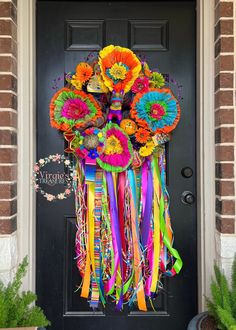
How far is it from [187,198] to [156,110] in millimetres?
559

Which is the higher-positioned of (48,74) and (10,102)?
(48,74)

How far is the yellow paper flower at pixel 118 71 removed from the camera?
81.9 inches

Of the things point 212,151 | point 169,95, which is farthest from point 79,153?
point 212,151

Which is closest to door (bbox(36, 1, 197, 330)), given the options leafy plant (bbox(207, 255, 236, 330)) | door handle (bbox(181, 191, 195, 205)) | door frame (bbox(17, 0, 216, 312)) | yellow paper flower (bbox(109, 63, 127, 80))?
door handle (bbox(181, 191, 195, 205))

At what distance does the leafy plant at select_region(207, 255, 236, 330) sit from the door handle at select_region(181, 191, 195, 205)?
1.51 ft

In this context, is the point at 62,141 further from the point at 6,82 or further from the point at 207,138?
the point at 207,138

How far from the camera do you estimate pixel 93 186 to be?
2.19 m

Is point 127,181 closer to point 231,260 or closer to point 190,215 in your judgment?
point 190,215

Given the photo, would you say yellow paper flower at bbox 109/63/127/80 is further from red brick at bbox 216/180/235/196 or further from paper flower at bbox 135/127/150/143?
red brick at bbox 216/180/235/196

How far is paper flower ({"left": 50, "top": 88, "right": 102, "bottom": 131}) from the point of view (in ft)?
6.97

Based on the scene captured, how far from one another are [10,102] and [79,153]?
46 centimetres

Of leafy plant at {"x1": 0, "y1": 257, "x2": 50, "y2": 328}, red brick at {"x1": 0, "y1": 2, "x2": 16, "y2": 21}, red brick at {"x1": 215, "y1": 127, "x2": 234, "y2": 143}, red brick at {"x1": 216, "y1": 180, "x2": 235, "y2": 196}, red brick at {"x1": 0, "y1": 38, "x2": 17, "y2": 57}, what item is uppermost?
red brick at {"x1": 0, "y1": 2, "x2": 16, "y2": 21}

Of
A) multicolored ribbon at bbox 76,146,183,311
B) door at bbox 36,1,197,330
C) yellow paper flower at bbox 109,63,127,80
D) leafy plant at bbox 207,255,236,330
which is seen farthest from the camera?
door at bbox 36,1,197,330

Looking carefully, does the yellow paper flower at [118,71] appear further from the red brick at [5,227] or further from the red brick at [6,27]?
the red brick at [5,227]
